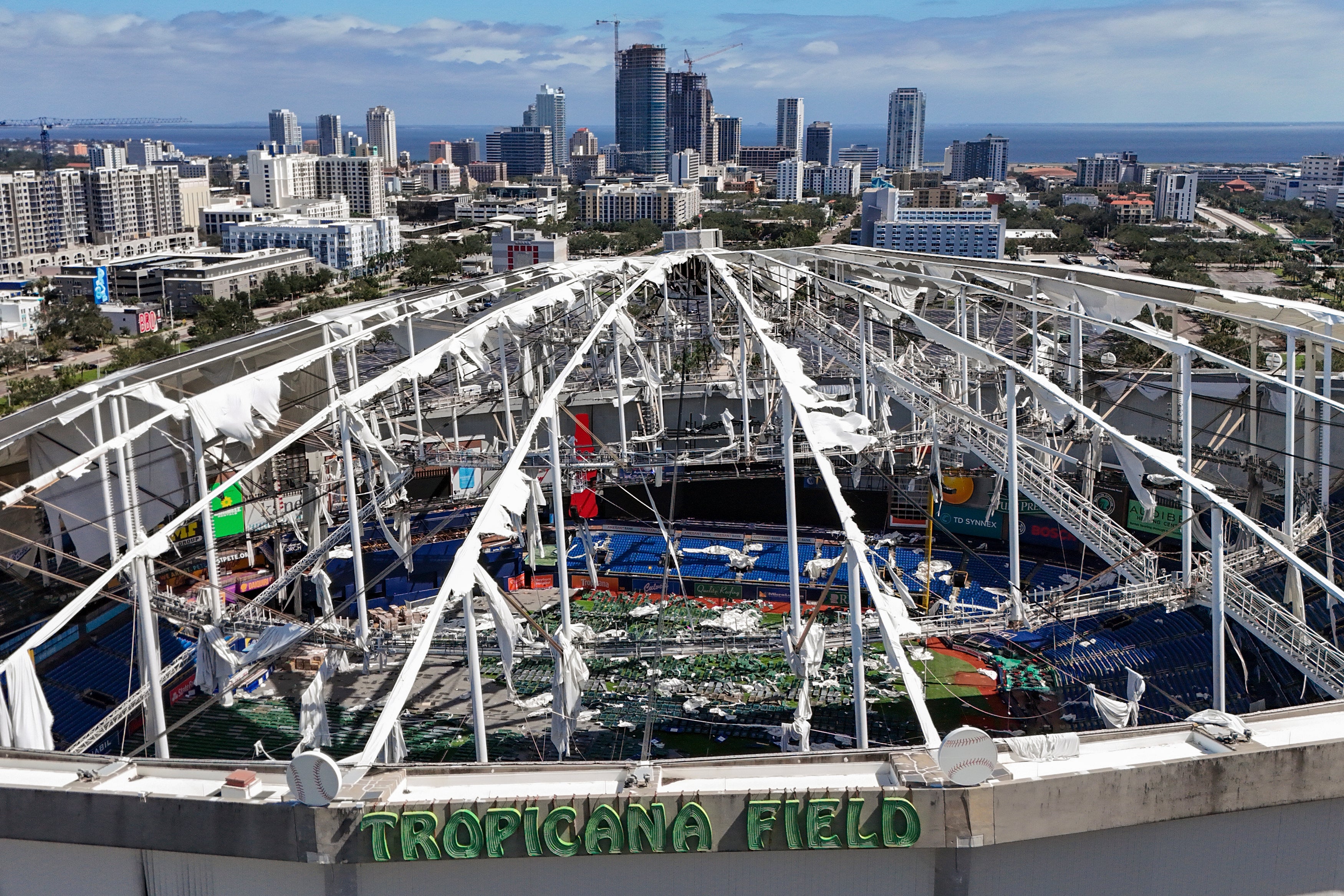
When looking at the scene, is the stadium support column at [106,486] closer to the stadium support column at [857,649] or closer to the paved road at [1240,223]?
the stadium support column at [857,649]

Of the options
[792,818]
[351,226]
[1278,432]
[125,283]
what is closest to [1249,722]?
[792,818]

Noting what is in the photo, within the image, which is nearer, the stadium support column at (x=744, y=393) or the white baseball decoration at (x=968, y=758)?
the white baseball decoration at (x=968, y=758)

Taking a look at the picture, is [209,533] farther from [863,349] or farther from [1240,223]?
[1240,223]

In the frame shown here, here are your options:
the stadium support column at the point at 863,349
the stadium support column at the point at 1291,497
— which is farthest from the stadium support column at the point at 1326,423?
the stadium support column at the point at 863,349

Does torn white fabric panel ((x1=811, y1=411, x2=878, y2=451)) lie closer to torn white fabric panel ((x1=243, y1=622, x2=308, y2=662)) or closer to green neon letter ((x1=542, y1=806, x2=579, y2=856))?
green neon letter ((x1=542, y1=806, x2=579, y2=856))

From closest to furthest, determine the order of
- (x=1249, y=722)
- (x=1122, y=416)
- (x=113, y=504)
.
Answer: (x=1249, y=722) < (x=113, y=504) < (x=1122, y=416)

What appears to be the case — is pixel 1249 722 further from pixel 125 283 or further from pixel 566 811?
pixel 125 283

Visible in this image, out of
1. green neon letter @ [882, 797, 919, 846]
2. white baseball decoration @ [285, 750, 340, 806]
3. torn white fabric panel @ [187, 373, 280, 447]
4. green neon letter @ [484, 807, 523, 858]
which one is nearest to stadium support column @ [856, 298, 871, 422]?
Answer: torn white fabric panel @ [187, 373, 280, 447]
